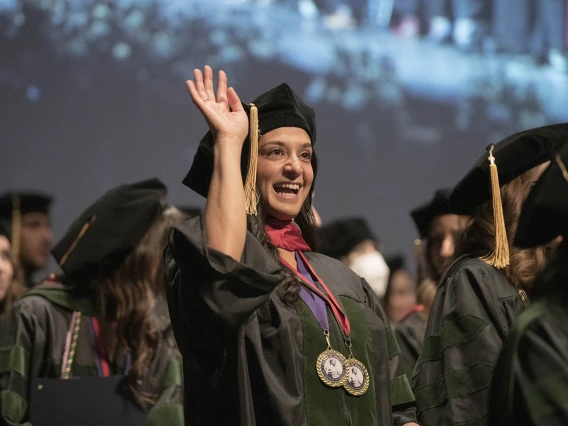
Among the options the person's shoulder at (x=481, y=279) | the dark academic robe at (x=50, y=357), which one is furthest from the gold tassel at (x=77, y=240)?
the person's shoulder at (x=481, y=279)

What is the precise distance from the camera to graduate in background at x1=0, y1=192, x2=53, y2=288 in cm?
547

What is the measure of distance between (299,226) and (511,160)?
2.69ft

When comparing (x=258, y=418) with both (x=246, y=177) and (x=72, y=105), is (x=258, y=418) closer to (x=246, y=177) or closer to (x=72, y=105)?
(x=246, y=177)

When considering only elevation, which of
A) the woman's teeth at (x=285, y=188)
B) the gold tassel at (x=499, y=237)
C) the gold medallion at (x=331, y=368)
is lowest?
the gold medallion at (x=331, y=368)

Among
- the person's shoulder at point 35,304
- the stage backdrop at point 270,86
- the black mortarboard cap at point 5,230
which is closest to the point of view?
the person's shoulder at point 35,304

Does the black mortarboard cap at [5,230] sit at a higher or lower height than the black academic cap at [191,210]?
lower

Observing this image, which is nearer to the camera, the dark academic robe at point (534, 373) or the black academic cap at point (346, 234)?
the dark academic robe at point (534, 373)

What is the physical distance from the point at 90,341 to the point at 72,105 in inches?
102

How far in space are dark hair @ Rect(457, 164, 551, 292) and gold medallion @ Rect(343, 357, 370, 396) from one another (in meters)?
0.76

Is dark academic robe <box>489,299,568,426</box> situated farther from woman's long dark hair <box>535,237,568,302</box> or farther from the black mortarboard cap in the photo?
the black mortarboard cap

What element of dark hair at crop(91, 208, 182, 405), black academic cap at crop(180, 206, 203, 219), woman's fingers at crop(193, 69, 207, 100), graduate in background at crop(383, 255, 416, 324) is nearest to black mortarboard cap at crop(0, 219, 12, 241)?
dark hair at crop(91, 208, 182, 405)

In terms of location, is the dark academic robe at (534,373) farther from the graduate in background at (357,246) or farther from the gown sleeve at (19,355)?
the graduate in background at (357,246)

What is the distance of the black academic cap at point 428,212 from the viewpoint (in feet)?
17.1

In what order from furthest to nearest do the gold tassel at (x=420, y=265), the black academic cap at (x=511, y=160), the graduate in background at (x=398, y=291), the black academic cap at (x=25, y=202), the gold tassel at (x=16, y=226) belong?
the graduate in background at (x=398, y=291)
the black academic cap at (x=25, y=202)
the gold tassel at (x=420, y=265)
the gold tassel at (x=16, y=226)
the black academic cap at (x=511, y=160)
